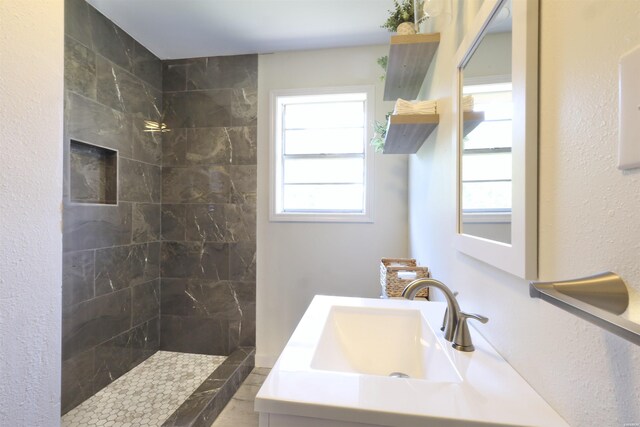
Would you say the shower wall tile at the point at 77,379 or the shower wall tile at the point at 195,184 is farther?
the shower wall tile at the point at 195,184

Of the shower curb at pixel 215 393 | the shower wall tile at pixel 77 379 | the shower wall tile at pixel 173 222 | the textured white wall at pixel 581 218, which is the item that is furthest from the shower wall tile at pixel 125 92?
the textured white wall at pixel 581 218

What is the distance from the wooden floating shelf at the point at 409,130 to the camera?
1285mm

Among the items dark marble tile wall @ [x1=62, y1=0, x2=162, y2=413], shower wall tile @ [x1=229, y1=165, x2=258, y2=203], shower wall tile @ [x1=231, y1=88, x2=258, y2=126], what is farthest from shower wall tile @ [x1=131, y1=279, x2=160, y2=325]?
shower wall tile @ [x1=231, y1=88, x2=258, y2=126]

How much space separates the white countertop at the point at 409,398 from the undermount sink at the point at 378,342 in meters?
0.15

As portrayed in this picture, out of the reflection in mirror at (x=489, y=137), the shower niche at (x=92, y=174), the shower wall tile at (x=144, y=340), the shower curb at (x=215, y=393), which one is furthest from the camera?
the shower wall tile at (x=144, y=340)

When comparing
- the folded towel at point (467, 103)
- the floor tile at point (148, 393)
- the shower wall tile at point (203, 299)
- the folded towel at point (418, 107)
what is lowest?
the floor tile at point (148, 393)

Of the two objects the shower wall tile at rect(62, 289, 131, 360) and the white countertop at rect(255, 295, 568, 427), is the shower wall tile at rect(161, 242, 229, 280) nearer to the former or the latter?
the shower wall tile at rect(62, 289, 131, 360)

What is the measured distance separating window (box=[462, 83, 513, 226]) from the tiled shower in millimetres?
1842

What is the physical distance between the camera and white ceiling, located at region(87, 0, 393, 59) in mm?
1866

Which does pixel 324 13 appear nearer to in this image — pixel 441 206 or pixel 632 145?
pixel 441 206

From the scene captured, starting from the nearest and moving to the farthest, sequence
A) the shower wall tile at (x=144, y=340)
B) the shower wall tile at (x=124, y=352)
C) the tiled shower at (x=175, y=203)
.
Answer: the shower wall tile at (x=124, y=352)
the tiled shower at (x=175, y=203)
the shower wall tile at (x=144, y=340)

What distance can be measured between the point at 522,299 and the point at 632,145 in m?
0.39

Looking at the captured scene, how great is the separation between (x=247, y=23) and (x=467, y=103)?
5.92 ft

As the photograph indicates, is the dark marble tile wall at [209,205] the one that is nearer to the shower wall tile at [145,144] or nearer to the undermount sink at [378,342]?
the shower wall tile at [145,144]
